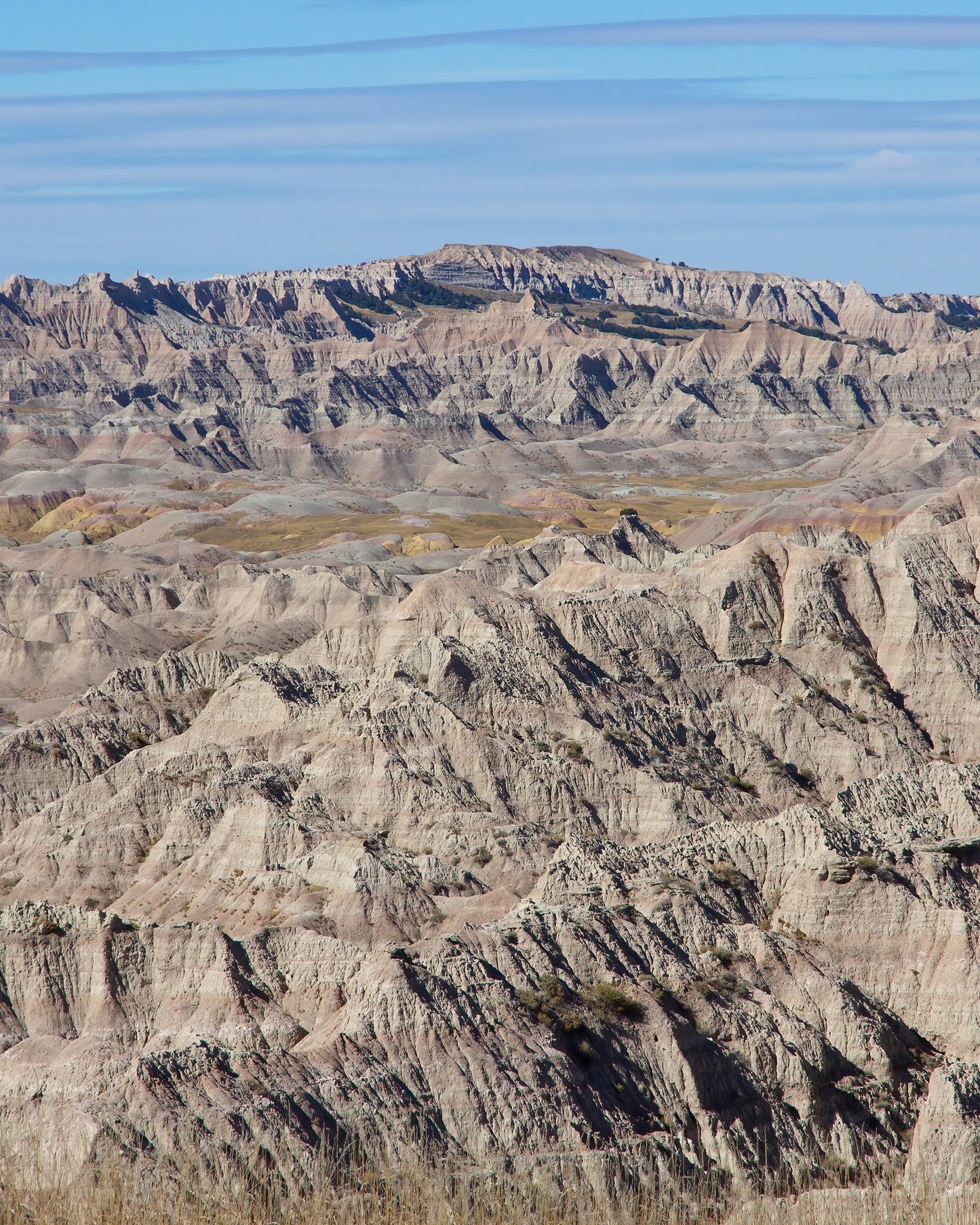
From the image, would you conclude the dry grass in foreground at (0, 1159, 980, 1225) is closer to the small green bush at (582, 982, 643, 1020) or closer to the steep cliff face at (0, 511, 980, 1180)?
the steep cliff face at (0, 511, 980, 1180)

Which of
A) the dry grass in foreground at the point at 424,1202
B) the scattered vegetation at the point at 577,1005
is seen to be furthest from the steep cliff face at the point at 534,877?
the dry grass in foreground at the point at 424,1202

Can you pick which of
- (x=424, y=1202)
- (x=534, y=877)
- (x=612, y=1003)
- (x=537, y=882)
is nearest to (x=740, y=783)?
A: (x=534, y=877)

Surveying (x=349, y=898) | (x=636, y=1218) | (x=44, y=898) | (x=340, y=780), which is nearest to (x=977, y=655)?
(x=340, y=780)

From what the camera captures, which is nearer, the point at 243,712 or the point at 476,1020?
the point at 476,1020

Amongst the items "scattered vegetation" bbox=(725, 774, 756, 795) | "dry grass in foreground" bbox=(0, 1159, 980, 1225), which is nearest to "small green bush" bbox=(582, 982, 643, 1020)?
"dry grass in foreground" bbox=(0, 1159, 980, 1225)

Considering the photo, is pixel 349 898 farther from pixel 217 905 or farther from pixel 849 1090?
pixel 849 1090

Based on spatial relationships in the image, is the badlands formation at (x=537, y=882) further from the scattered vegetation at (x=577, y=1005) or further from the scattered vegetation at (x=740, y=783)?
the scattered vegetation at (x=740, y=783)

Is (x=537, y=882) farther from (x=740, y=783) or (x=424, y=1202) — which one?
(x=424, y=1202)

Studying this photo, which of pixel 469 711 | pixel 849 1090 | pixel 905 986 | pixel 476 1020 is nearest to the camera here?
pixel 476 1020
